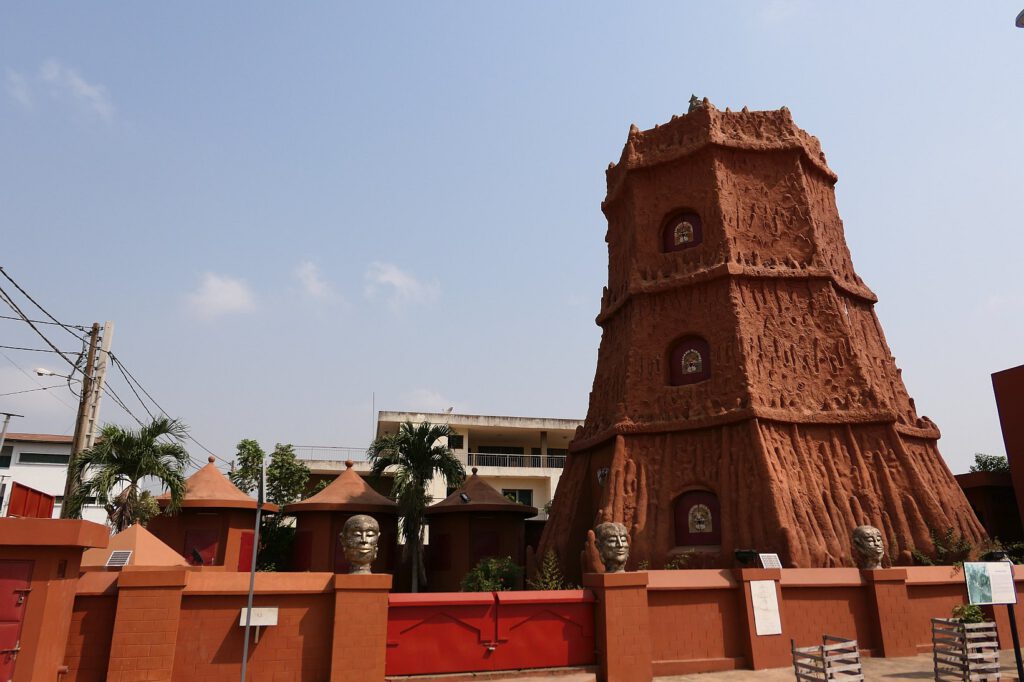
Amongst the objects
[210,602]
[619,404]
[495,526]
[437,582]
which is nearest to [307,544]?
[437,582]

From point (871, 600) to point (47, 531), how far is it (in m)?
14.6

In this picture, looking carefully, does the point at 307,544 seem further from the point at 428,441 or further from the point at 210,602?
the point at 210,602

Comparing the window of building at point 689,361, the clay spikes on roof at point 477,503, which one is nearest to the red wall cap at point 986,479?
the window of building at point 689,361

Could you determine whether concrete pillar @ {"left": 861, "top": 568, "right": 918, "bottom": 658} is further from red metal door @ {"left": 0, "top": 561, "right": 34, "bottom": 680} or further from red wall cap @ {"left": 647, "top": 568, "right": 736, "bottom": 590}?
red metal door @ {"left": 0, "top": 561, "right": 34, "bottom": 680}

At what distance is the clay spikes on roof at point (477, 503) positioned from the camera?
23.1m

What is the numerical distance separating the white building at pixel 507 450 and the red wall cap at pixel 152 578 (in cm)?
2447

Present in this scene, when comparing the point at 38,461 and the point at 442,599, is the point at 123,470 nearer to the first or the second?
the point at 442,599

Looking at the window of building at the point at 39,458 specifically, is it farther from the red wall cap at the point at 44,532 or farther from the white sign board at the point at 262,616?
the white sign board at the point at 262,616

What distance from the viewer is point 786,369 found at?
18.6m

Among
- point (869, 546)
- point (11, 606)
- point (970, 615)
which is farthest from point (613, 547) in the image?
point (11, 606)

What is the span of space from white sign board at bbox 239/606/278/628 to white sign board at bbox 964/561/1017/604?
10.3 meters

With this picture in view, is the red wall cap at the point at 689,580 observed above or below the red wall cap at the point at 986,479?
below

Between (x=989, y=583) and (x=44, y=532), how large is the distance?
13.4 metres

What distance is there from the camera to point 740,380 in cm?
1803
